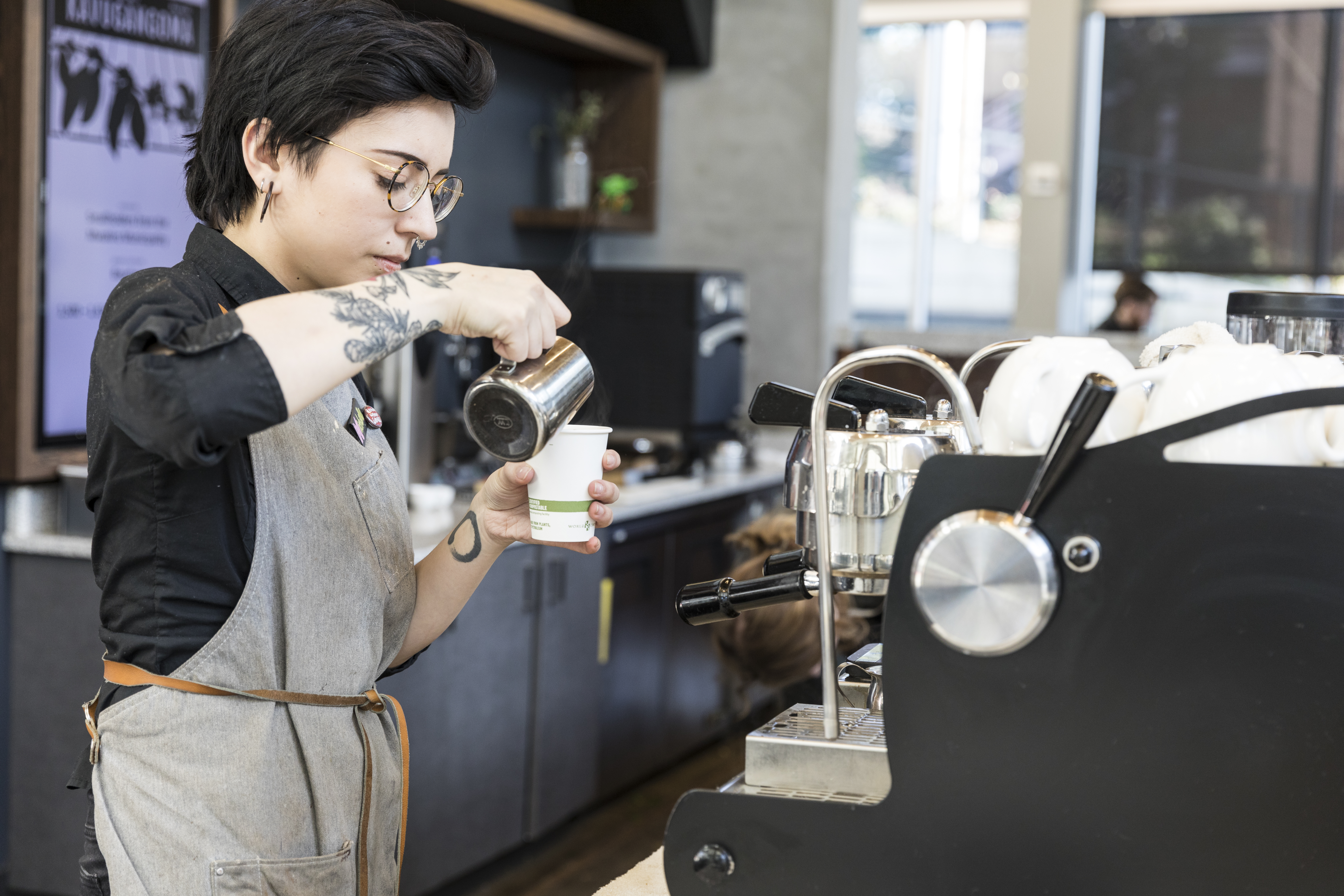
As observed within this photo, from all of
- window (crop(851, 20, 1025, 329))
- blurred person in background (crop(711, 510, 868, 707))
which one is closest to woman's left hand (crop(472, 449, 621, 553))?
blurred person in background (crop(711, 510, 868, 707))

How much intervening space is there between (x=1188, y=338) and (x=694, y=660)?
310cm

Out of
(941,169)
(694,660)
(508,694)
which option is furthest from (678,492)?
(941,169)

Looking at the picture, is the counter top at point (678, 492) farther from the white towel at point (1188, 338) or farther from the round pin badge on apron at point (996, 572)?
the round pin badge on apron at point (996, 572)

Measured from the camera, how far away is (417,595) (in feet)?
4.68

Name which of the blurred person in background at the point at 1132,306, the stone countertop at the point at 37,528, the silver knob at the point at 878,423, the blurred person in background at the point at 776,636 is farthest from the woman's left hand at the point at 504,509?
the blurred person in background at the point at 1132,306

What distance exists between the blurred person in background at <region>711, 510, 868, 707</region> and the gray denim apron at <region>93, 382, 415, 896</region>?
3.44ft

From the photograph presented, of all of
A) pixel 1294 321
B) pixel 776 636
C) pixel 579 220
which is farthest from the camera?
pixel 579 220

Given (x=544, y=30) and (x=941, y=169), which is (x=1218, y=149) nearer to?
(x=941, y=169)

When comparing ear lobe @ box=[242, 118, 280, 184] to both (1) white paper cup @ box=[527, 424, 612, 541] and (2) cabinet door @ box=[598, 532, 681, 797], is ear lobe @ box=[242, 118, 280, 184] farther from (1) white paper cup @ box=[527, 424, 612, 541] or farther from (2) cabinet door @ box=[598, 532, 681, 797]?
(2) cabinet door @ box=[598, 532, 681, 797]

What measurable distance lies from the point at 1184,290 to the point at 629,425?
11.1 ft

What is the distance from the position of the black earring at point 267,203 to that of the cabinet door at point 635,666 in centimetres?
227

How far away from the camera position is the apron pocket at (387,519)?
4.32 feet

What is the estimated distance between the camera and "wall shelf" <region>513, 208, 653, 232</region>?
4676mm

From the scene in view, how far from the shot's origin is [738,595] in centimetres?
99
